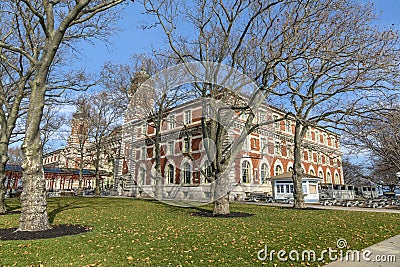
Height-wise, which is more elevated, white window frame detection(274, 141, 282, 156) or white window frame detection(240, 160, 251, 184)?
white window frame detection(274, 141, 282, 156)

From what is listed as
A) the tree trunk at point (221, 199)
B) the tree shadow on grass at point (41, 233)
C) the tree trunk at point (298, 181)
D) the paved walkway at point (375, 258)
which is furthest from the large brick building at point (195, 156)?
the tree shadow on grass at point (41, 233)

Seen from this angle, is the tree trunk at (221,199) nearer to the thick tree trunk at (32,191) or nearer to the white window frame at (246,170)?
the thick tree trunk at (32,191)

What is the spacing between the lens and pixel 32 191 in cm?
874

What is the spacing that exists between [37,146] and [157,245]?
204 inches

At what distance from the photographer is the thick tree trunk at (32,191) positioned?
853 centimetres

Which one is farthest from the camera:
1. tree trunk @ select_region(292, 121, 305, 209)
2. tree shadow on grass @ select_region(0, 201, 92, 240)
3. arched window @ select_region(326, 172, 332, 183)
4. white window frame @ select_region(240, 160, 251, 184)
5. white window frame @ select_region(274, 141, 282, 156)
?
arched window @ select_region(326, 172, 332, 183)

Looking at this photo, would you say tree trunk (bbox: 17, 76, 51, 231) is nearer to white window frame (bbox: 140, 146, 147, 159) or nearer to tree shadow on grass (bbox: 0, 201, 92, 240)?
tree shadow on grass (bbox: 0, 201, 92, 240)

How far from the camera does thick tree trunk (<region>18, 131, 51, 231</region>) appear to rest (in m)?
8.53

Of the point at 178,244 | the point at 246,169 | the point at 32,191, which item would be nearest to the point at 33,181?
the point at 32,191

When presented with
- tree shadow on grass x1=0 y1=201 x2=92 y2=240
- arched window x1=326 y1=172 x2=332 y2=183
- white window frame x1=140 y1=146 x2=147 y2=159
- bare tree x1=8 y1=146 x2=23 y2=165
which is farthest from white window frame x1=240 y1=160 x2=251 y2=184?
bare tree x1=8 y1=146 x2=23 y2=165

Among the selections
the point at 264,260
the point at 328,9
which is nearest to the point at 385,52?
the point at 328,9

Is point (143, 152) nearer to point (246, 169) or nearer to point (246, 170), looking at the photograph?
point (246, 170)

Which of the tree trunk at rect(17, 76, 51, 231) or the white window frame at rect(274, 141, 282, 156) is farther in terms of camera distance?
the white window frame at rect(274, 141, 282, 156)

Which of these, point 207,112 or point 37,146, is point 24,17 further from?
point 207,112
